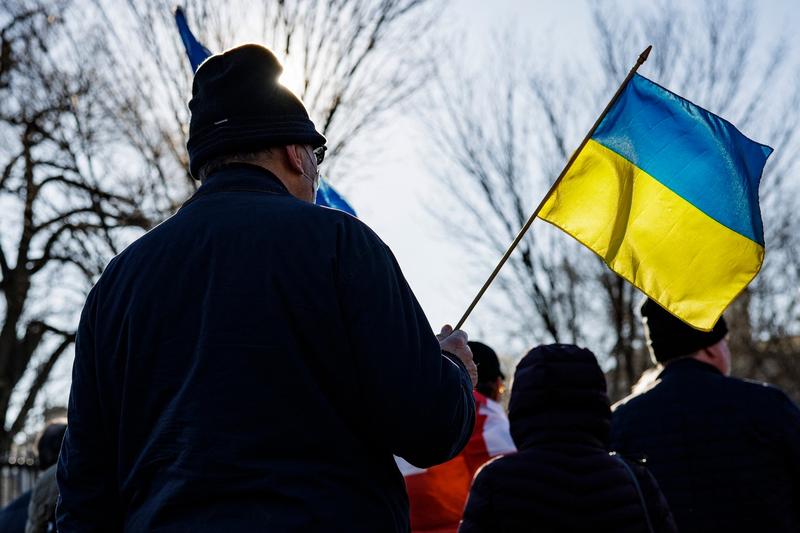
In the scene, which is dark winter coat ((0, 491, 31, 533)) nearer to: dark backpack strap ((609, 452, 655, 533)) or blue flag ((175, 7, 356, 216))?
blue flag ((175, 7, 356, 216))

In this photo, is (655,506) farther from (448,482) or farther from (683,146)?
(448,482)

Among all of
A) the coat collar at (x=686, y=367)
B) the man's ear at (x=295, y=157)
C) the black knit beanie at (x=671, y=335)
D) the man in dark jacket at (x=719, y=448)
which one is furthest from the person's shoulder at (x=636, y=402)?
the man's ear at (x=295, y=157)

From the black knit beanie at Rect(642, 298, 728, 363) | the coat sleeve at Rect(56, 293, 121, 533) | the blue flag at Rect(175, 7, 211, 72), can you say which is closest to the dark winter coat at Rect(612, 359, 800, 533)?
the black knit beanie at Rect(642, 298, 728, 363)

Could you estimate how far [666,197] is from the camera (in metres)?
4.15

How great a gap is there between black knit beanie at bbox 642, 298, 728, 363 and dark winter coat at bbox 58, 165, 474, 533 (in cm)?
251

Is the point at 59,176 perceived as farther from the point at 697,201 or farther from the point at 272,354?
the point at 272,354

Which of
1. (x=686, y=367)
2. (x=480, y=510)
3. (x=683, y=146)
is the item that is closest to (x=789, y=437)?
(x=686, y=367)

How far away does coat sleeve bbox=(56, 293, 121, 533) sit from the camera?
2.46m

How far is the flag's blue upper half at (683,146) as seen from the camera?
4.14 m

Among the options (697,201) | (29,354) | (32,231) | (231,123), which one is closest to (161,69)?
(697,201)

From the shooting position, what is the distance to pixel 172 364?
2.25 m

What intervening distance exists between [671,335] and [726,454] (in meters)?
0.64

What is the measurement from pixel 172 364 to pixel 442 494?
2.96m

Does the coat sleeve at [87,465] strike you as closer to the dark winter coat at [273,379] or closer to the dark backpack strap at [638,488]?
the dark winter coat at [273,379]
